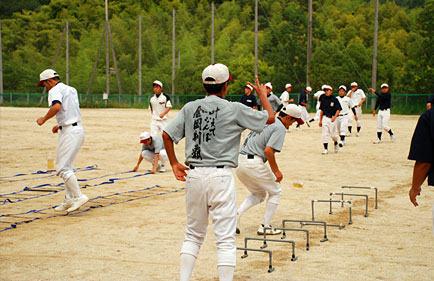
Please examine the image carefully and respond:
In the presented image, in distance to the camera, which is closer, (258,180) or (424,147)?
(424,147)

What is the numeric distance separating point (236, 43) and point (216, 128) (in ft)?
227

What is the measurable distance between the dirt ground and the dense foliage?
36.3 metres

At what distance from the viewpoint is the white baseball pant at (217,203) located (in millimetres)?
5152

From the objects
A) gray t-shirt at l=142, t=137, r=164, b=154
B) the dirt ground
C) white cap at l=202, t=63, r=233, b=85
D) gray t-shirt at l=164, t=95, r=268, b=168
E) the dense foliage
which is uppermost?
the dense foliage

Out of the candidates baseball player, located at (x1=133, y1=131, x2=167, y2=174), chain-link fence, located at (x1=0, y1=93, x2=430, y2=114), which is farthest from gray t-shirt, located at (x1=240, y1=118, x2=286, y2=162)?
chain-link fence, located at (x1=0, y1=93, x2=430, y2=114)

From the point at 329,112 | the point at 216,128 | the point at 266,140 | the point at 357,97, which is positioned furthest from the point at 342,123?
the point at 216,128

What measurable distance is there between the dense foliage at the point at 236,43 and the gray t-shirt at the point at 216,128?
4337 cm

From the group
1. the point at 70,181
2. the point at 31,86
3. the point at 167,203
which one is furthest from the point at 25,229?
the point at 31,86

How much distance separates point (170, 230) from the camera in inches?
323

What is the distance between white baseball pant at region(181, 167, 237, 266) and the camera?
515 centimetres

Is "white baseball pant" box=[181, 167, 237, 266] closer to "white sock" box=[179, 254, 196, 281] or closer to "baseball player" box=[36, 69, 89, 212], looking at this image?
"white sock" box=[179, 254, 196, 281]

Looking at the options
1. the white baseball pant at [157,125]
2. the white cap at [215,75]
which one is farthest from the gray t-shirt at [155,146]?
the white cap at [215,75]

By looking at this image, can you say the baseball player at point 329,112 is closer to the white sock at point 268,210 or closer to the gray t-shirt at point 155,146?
the gray t-shirt at point 155,146

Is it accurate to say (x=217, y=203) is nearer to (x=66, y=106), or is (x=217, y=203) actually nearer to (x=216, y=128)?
(x=216, y=128)
